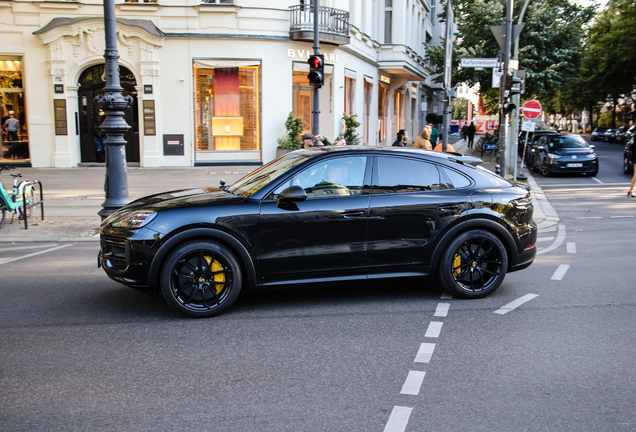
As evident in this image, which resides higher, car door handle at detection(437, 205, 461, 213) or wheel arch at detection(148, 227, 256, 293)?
car door handle at detection(437, 205, 461, 213)

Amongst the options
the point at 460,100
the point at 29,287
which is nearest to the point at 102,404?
the point at 29,287

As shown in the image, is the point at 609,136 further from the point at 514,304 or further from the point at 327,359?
the point at 327,359

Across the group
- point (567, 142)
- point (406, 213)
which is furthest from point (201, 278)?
point (567, 142)

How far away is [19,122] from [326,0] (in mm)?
12166

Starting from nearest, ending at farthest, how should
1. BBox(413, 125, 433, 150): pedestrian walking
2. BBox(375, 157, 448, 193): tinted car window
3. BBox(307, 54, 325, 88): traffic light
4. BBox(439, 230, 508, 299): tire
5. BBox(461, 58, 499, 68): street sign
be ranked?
BBox(375, 157, 448, 193): tinted car window → BBox(439, 230, 508, 299): tire → BBox(413, 125, 433, 150): pedestrian walking → BBox(307, 54, 325, 88): traffic light → BBox(461, 58, 499, 68): street sign

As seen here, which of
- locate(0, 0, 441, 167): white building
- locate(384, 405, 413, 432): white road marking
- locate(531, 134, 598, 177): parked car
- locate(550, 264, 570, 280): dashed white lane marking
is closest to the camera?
locate(384, 405, 413, 432): white road marking

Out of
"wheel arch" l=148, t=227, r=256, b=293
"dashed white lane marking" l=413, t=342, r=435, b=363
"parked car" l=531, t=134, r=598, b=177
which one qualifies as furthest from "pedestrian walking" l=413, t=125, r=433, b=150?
"parked car" l=531, t=134, r=598, b=177

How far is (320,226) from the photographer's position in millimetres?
5684

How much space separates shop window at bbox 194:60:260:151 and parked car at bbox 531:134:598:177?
10.7 meters

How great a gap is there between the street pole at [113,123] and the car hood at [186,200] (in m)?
4.12

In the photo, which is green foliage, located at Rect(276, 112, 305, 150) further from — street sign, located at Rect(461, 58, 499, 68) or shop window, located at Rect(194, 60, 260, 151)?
street sign, located at Rect(461, 58, 499, 68)

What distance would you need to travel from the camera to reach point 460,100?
350ft

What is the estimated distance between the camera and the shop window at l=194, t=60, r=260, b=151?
22.2 metres

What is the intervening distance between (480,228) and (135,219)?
3358 millimetres
